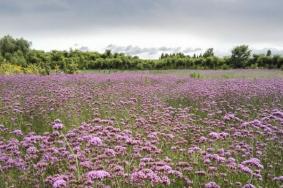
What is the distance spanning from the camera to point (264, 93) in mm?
11805

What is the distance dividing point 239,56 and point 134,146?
1715 inches

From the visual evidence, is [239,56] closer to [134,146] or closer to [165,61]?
[165,61]

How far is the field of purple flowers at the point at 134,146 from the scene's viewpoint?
4613mm

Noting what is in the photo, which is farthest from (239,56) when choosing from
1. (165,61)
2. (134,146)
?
(134,146)

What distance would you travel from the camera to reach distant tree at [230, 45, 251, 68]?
1860 inches

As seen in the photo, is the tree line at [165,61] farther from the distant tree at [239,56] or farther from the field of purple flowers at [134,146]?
the field of purple flowers at [134,146]

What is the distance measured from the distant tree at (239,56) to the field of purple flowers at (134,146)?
3640 centimetres

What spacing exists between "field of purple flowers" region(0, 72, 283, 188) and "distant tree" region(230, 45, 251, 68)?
119ft

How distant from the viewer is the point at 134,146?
18.2 feet

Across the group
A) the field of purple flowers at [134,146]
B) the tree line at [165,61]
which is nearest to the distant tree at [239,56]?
the tree line at [165,61]

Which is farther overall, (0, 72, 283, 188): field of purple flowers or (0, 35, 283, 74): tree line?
(0, 35, 283, 74): tree line

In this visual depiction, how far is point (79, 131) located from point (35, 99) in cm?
430

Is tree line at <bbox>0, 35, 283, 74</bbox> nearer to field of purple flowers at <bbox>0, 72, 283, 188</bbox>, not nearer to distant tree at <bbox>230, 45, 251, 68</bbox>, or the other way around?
distant tree at <bbox>230, 45, 251, 68</bbox>

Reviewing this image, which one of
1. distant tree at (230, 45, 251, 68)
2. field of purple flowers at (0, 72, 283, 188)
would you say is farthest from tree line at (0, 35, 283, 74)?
field of purple flowers at (0, 72, 283, 188)
